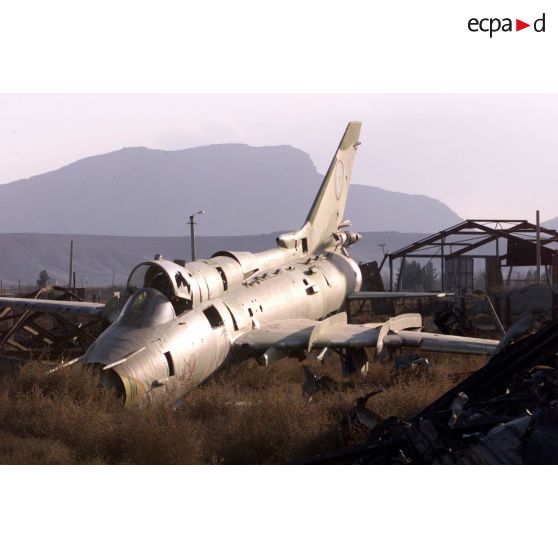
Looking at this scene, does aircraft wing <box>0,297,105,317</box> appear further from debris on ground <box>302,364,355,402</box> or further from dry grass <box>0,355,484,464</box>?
debris on ground <box>302,364,355,402</box>

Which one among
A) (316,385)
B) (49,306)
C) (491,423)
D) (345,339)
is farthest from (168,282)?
(491,423)

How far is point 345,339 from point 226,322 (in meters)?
2.70

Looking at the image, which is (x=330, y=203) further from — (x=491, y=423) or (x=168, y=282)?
(x=491, y=423)

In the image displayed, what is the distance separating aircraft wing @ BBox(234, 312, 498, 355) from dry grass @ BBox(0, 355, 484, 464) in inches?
39.0

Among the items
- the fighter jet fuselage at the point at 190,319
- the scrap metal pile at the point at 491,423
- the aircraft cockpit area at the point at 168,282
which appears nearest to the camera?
the scrap metal pile at the point at 491,423

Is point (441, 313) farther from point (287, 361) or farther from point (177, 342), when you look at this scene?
point (177, 342)

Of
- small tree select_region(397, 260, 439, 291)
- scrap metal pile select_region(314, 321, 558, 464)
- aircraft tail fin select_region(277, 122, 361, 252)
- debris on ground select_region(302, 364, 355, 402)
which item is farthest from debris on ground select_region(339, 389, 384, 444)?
small tree select_region(397, 260, 439, 291)

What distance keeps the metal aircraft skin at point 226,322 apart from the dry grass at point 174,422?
1.77ft

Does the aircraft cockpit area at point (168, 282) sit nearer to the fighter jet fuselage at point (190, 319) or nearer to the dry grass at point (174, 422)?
the fighter jet fuselage at point (190, 319)

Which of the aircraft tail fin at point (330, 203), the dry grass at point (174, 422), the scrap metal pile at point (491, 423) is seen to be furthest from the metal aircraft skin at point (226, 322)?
the scrap metal pile at point (491, 423)

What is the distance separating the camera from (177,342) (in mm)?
15148

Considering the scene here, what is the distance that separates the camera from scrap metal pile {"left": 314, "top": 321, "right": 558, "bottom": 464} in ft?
30.5

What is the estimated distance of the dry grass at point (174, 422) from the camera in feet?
37.7

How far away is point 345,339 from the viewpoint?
58.4 feet
